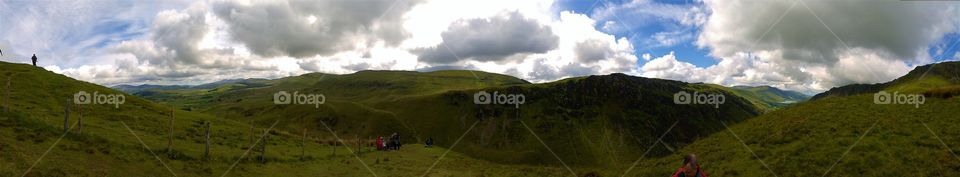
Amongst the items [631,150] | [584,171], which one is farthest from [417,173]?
[631,150]

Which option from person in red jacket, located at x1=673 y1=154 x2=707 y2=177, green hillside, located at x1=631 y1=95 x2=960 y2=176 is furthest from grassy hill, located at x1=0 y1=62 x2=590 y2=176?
person in red jacket, located at x1=673 y1=154 x2=707 y2=177

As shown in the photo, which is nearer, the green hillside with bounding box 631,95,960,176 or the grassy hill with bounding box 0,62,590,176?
the green hillside with bounding box 631,95,960,176

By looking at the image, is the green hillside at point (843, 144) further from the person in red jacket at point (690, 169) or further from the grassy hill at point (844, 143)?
the person in red jacket at point (690, 169)

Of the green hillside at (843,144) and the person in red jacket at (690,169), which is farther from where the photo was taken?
the green hillside at (843,144)

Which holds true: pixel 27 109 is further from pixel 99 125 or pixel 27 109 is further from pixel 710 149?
pixel 710 149

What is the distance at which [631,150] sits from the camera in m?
195

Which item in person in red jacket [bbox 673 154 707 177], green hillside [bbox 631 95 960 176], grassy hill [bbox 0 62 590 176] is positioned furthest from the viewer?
grassy hill [bbox 0 62 590 176]

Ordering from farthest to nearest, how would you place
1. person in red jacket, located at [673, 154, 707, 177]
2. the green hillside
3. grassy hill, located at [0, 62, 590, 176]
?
grassy hill, located at [0, 62, 590, 176] → the green hillside → person in red jacket, located at [673, 154, 707, 177]

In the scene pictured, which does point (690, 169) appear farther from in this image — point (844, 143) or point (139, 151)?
point (139, 151)

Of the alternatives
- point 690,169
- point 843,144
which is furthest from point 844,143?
point 690,169

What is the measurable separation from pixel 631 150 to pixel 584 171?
172 meters

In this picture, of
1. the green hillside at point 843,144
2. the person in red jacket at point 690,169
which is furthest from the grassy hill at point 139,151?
the person in red jacket at point 690,169

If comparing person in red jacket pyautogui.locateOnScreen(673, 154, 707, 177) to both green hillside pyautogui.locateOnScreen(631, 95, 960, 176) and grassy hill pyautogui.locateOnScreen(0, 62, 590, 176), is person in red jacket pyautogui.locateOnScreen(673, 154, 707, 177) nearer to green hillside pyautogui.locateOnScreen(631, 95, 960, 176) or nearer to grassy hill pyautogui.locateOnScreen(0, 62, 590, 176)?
green hillside pyautogui.locateOnScreen(631, 95, 960, 176)

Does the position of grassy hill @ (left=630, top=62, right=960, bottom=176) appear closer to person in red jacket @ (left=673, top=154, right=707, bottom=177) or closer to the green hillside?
the green hillside
